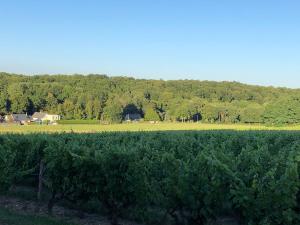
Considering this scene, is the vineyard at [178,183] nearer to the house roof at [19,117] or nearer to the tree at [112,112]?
the house roof at [19,117]

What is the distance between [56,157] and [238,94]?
124682 mm

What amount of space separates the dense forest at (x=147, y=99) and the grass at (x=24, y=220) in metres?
96.2

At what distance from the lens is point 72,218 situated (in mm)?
11117

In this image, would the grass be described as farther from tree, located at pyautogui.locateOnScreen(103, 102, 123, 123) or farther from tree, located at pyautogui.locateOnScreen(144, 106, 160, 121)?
tree, located at pyautogui.locateOnScreen(144, 106, 160, 121)

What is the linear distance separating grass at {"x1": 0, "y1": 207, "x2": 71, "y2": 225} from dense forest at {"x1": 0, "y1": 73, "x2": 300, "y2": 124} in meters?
96.2

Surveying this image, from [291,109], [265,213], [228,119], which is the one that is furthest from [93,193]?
[228,119]

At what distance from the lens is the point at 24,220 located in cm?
1038

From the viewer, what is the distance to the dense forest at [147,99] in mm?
106312

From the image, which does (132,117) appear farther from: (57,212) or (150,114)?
(57,212)

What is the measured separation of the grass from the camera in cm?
1004

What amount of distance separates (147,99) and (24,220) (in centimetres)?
11399

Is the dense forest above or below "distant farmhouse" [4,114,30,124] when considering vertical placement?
above

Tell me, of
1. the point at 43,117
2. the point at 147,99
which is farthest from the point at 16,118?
the point at 147,99

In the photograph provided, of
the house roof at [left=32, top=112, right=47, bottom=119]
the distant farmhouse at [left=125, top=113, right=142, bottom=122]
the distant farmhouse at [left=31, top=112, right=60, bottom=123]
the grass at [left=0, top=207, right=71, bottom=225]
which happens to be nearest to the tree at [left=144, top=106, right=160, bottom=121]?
the distant farmhouse at [left=125, top=113, right=142, bottom=122]
